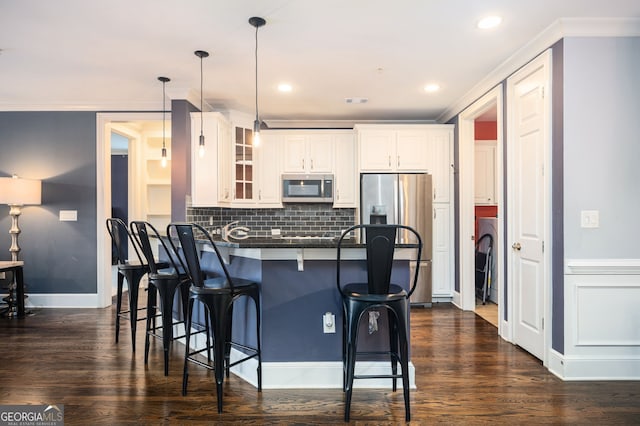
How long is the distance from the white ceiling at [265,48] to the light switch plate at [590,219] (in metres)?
Answer: 1.31

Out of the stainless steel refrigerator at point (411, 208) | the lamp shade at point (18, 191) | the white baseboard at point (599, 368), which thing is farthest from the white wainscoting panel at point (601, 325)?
the lamp shade at point (18, 191)

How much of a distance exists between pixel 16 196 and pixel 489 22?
5001 mm

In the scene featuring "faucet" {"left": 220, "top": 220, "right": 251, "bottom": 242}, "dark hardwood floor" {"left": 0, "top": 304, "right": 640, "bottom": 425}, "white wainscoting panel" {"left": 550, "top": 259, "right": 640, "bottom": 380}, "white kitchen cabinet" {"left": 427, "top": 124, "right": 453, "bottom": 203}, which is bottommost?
"dark hardwood floor" {"left": 0, "top": 304, "right": 640, "bottom": 425}

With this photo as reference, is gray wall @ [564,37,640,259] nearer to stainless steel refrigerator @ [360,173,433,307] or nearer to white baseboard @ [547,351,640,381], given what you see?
white baseboard @ [547,351,640,381]

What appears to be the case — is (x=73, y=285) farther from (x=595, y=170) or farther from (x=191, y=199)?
(x=595, y=170)

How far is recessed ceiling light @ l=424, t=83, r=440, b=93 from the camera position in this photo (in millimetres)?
4059

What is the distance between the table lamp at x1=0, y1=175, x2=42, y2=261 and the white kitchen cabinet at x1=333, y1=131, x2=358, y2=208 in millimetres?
3595

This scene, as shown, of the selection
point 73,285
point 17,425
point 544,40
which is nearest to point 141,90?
point 73,285

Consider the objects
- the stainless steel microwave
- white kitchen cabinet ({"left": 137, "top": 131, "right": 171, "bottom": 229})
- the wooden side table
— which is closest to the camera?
the wooden side table

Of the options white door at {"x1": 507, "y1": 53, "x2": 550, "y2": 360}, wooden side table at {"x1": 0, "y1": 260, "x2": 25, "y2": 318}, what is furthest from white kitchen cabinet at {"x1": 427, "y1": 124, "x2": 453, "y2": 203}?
wooden side table at {"x1": 0, "y1": 260, "x2": 25, "y2": 318}

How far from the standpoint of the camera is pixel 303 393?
8.12 ft

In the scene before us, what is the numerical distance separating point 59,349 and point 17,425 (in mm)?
1231

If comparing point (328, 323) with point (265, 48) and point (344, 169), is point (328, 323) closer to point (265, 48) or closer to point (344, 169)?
point (265, 48)

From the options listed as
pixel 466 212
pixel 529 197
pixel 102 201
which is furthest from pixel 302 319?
pixel 102 201
